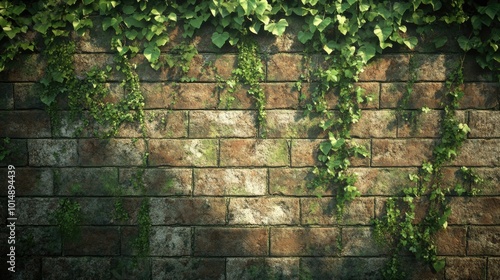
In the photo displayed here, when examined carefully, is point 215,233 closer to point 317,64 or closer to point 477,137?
point 317,64

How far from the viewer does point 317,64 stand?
8.68 feet

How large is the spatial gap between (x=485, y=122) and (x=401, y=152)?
2.07 feet

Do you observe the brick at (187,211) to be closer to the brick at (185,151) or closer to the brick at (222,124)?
the brick at (185,151)

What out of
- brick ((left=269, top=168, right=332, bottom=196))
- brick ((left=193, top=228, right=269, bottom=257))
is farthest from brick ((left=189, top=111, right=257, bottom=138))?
brick ((left=193, top=228, right=269, bottom=257))

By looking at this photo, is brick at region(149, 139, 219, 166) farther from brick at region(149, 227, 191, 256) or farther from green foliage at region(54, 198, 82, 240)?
green foliage at region(54, 198, 82, 240)

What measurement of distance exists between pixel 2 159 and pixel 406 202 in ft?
9.76

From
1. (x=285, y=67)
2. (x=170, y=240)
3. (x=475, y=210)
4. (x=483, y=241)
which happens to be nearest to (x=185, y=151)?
(x=170, y=240)

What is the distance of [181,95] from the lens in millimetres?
2676

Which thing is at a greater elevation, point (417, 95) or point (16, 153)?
point (417, 95)

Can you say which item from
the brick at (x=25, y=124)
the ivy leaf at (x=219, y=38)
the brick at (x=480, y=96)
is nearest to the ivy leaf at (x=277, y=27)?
the ivy leaf at (x=219, y=38)

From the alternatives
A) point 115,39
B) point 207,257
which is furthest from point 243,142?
point 115,39

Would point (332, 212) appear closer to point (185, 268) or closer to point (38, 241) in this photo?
point (185, 268)

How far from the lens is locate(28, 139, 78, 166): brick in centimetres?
270

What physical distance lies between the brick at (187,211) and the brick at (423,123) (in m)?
1.43
